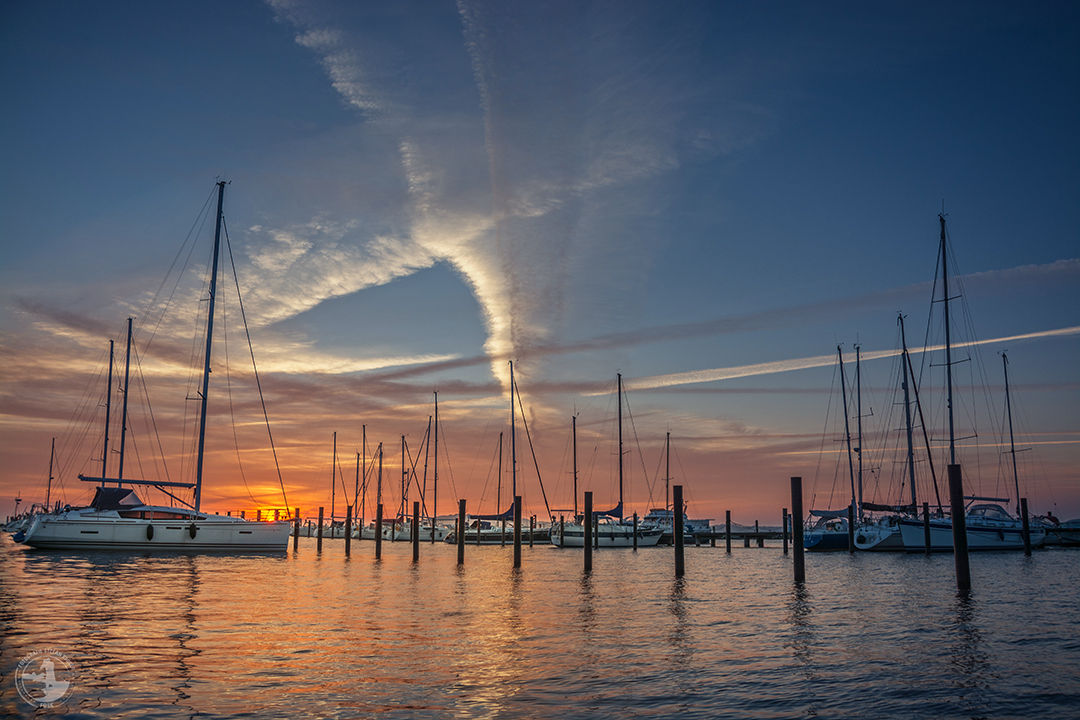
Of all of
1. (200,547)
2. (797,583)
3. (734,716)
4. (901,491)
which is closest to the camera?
(734,716)

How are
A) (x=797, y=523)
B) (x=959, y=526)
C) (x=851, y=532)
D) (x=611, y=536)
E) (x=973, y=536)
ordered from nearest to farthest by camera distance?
(x=959, y=526)
(x=797, y=523)
(x=973, y=536)
(x=851, y=532)
(x=611, y=536)

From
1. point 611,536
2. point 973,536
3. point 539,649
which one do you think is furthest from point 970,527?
point 539,649

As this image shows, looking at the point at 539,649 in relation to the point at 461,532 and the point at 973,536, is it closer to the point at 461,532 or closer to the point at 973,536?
the point at 461,532

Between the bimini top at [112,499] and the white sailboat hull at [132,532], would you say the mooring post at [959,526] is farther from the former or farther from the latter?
the bimini top at [112,499]

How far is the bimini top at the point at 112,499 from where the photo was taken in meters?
42.2

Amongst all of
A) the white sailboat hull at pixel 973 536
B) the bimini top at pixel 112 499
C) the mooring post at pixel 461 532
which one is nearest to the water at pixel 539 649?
the bimini top at pixel 112 499

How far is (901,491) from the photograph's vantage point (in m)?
59.7

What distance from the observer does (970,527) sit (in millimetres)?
56000

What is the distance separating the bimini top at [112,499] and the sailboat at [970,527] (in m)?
53.0

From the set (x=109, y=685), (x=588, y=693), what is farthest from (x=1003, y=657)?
(x=109, y=685)

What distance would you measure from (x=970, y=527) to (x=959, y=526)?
3751cm

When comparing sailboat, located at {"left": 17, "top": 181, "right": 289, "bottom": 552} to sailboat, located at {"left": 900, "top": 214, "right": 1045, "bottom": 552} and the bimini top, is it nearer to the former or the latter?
the bimini top

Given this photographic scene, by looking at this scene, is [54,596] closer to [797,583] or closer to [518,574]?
[518,574]

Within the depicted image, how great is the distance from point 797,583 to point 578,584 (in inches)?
363
